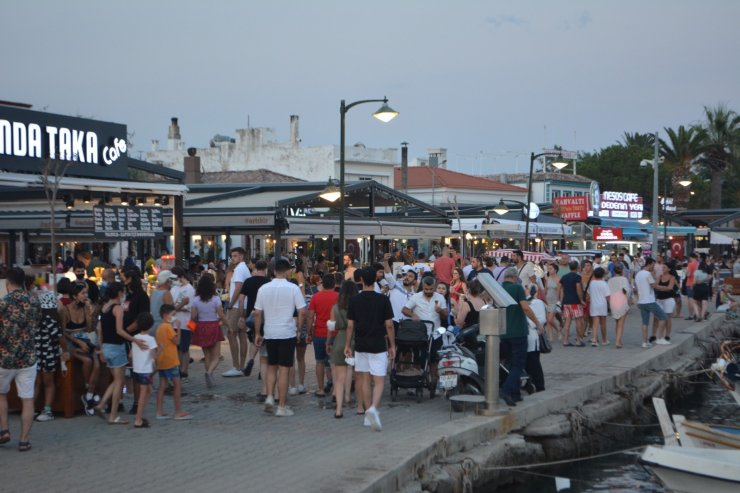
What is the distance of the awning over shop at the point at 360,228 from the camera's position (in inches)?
886

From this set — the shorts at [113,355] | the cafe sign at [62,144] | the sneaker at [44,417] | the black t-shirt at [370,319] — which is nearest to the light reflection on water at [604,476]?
the black t-shirt at [370,319]

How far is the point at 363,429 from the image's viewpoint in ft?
34.9

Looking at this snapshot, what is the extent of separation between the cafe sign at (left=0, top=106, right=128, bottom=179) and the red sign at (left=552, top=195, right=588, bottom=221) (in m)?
31.1

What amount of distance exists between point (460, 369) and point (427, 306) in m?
1.20

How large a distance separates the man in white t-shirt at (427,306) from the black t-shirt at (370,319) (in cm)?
221

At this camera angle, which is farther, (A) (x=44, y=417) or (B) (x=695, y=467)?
(A) (x=44, y=417)

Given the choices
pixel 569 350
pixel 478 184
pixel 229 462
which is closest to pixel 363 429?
pixel 229 462

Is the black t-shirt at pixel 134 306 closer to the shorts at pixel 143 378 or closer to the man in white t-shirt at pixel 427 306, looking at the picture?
the shorts at pixel 143 378

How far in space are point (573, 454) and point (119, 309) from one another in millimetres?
6452

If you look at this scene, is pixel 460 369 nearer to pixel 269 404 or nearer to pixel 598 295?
pixel 269 404

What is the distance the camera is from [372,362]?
10.8m

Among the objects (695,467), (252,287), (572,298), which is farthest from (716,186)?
(695,467)

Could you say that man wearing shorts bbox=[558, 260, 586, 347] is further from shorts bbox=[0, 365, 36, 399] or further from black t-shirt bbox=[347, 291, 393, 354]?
shorts bbox=[0, 365, 36, 399]

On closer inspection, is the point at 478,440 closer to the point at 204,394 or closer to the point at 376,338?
the point at 376,338
